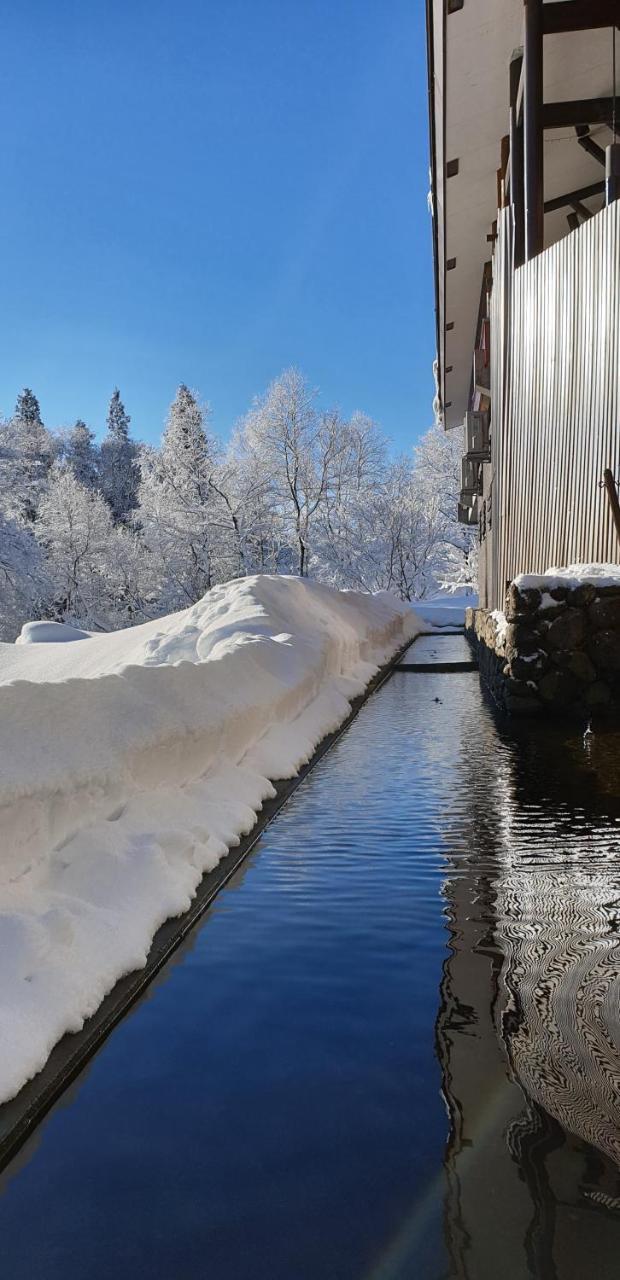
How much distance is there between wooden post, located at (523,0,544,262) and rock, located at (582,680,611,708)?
5.34 metres

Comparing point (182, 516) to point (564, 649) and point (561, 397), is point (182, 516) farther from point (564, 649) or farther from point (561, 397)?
point (564, 649)

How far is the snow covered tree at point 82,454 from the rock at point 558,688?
2241 inches

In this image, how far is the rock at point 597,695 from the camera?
8148 mm

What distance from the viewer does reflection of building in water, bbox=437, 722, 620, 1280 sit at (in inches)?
65.4

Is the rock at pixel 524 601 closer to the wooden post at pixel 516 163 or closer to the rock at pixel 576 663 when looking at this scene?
the rock at pixel 576 663

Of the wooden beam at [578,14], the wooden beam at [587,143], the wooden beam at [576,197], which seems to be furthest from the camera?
the wooden beam at [576,197]

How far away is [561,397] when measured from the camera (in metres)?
9.65

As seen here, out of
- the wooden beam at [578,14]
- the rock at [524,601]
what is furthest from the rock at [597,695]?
the wooden beam at [578,14]

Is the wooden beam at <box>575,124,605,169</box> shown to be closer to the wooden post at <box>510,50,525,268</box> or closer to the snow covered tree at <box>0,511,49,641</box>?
the wooden post at <box>510,50,525,268</box>

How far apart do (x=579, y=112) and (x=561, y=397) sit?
4921mm

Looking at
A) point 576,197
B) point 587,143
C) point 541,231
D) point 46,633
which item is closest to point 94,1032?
point 541,231

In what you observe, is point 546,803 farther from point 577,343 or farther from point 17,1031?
point 577,343

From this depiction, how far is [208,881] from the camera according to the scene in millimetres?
3783

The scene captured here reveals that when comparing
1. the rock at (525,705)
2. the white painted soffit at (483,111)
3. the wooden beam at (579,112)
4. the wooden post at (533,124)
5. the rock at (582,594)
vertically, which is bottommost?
the rock at (525,705)
